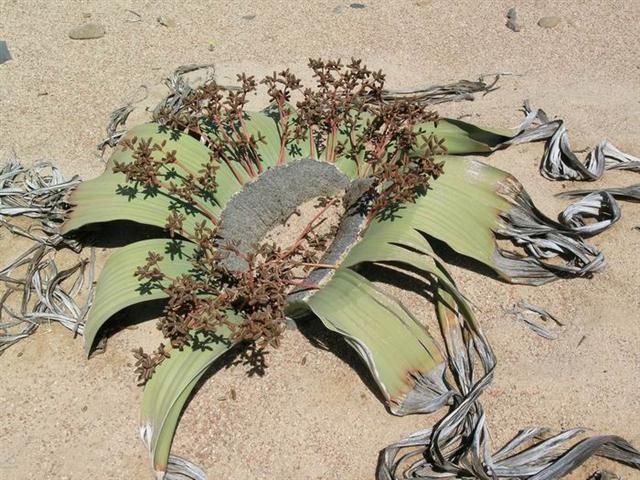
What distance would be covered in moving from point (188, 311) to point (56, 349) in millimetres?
579

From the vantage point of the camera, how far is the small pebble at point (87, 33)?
135 inches

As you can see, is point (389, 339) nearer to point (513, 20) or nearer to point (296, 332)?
point (296, 332)

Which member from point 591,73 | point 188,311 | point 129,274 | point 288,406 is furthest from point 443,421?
point 591,73

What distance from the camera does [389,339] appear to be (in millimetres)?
1777

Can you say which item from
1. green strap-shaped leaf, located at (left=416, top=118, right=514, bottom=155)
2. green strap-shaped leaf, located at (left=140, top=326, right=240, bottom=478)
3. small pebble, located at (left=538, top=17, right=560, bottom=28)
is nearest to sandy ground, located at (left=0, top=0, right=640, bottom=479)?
small pebble, located at (left=538, top=17, right=560, bottom=28)

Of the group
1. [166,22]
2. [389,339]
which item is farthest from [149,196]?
[166,22]

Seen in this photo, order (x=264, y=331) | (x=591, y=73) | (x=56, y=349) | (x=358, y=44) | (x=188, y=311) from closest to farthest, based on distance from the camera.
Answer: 1. (x=264, y=331)
2. (x=188, y=311)
3. (x=56, y=349)
4. (x=591, y=73)
5. (x=358, y=44)

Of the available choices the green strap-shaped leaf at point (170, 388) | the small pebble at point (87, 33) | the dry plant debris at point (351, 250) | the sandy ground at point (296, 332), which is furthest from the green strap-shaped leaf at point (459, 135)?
the small pebble at point (87, 33)

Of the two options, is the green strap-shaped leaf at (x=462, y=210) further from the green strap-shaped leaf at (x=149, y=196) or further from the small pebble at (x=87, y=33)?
the small pebble at (x=87, y=33)

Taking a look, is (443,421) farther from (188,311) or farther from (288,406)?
(188,311)

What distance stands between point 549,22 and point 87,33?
2429 millimetres

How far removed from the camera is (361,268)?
7.13ft

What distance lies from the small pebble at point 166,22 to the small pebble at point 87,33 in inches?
12.2

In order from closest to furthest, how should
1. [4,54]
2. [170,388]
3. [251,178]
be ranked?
[170,388] → [251,178] → [4,54]
